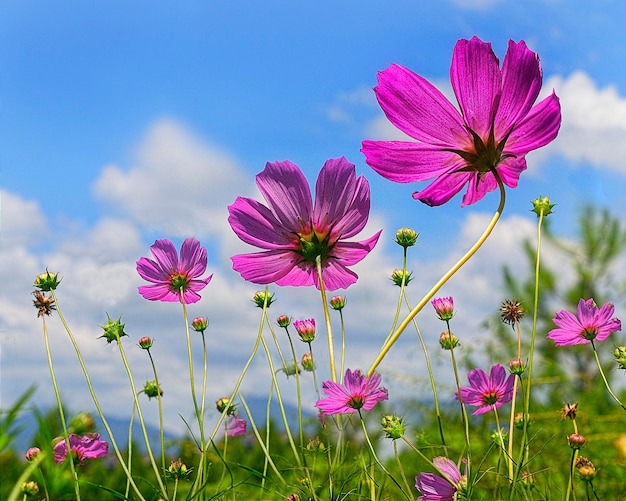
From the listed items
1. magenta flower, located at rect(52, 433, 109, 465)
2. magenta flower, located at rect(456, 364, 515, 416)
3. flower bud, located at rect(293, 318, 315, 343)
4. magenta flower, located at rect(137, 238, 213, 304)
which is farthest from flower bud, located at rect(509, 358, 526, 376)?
magenta flower, located at rect(52, 433, 109, 465)

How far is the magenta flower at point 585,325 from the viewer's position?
100 cm

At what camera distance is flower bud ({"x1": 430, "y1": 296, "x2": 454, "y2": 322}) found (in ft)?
3.19

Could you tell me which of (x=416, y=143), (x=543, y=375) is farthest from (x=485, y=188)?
(x=543, y=375)

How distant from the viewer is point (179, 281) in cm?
96

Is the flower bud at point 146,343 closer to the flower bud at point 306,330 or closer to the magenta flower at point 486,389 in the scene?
the flower bud at point 306,330

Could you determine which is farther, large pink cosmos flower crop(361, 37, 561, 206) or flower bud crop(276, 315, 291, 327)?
flower bud crop(276, 315, 291, 327)

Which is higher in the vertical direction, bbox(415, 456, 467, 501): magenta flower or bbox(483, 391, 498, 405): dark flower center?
bbox(483, 391, 498, 405): dark flower center

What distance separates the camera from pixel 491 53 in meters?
0.55

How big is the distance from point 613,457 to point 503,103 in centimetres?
192

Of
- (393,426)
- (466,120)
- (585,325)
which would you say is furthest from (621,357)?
(466,120)

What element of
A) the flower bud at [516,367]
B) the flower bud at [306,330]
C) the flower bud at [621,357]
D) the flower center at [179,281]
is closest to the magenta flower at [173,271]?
the flower center at [179,281]

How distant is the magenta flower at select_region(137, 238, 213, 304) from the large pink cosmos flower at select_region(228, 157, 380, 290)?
0.29 m

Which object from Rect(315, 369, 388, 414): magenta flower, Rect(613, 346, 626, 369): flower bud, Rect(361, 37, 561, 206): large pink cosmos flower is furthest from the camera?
Rect(613, 346, 626, 369): flower bud

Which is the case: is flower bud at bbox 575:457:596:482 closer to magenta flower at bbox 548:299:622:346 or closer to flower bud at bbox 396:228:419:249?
magenta flower at bbox 548:299:622:346
